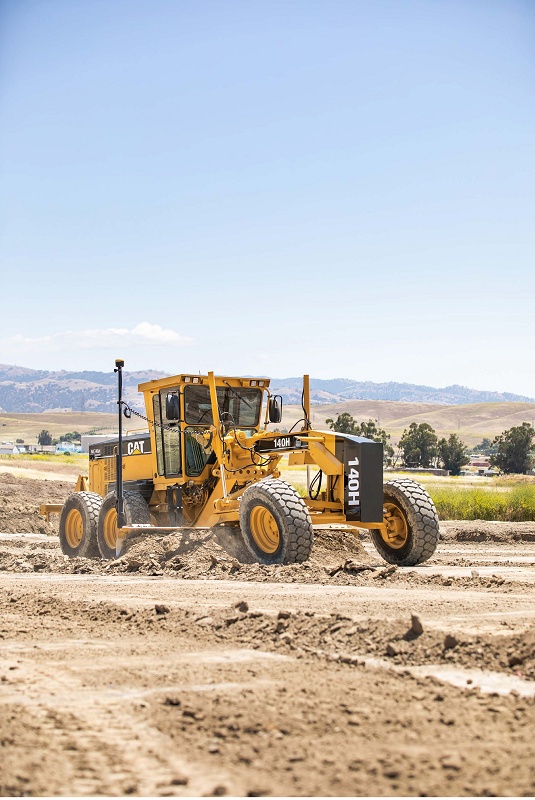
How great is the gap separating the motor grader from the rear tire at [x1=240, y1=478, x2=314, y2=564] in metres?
0.02

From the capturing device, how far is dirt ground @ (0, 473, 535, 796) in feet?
16.2

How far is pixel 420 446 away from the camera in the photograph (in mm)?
81438

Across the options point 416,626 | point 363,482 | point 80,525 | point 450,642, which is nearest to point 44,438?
point 80,525

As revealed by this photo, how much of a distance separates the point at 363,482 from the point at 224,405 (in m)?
3.12

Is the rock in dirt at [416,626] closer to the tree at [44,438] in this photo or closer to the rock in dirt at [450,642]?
the rock in dirt at [450,642]

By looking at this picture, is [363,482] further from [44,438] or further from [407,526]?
[44,438]

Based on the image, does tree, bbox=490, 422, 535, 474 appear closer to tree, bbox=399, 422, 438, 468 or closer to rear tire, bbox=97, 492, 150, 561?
tree, bbox=399, 422, 438, 468

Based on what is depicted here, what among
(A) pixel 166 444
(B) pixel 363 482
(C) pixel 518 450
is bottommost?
(B) pixel 363 482

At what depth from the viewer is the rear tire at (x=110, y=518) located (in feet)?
53.7

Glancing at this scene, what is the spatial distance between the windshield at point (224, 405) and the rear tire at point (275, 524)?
2.44 metres

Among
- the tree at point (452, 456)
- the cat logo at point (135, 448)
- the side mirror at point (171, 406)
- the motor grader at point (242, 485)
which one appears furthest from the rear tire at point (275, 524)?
the tree at point (452, 456)

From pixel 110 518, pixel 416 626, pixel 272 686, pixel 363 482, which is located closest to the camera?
pixel 272 686

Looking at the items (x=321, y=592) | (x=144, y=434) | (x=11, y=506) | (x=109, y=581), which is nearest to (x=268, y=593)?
(x=321, y=592)

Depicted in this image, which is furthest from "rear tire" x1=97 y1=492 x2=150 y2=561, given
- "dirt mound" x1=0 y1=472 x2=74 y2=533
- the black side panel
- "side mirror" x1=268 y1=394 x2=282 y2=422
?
"dirt mound" x1=0 y1=472 x2=74 y2=533
